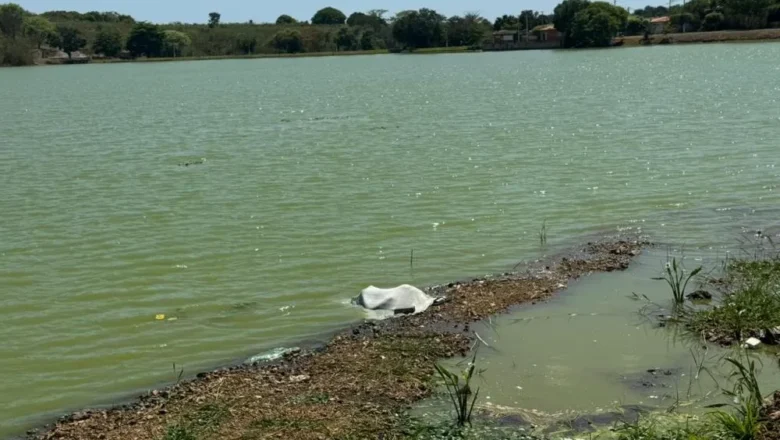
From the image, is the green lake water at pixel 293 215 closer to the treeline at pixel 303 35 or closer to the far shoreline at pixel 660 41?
the far shoreline at pixel 660 41

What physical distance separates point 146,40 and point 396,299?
602ft

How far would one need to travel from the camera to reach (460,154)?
847 inches

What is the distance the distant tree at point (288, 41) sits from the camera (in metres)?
184

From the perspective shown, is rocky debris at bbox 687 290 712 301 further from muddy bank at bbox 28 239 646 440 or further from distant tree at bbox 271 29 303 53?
distant tree at bbox 271 29 303 53

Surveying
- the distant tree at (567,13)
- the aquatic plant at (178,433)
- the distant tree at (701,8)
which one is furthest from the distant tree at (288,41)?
the aquatic plant at (178,433)

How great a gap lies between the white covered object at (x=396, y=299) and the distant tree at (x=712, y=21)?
126032 mm

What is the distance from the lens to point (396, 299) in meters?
9.65

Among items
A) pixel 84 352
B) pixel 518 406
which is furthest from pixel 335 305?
pixel 518 406

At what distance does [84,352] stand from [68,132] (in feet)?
80.2

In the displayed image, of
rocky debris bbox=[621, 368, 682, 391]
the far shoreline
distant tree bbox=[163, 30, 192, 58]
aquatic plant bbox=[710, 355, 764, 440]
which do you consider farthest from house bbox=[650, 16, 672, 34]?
aquatic plant bbox=[710, 355, 764, 440]

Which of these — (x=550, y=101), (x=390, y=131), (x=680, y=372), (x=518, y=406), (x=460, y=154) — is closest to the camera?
(x=518, y=406)

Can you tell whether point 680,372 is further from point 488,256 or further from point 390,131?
point 390,131

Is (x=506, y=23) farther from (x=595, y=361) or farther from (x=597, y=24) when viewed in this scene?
(x=595, y=361)

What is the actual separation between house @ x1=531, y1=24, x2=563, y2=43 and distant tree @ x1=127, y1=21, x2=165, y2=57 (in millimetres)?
81065
